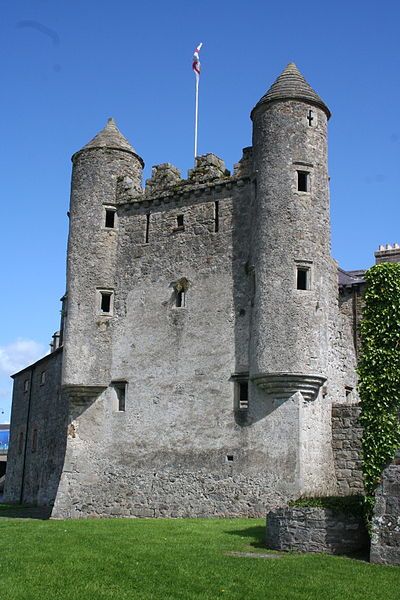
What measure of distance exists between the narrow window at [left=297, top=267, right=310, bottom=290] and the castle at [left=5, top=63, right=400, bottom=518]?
0.10 m

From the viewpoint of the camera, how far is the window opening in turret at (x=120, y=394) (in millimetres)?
29500

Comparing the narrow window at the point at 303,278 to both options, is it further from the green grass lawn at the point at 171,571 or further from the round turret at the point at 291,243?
the green grass lawn at the point at 171,571

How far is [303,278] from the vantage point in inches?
1040

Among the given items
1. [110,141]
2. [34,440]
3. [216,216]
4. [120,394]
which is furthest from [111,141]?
[34,440]

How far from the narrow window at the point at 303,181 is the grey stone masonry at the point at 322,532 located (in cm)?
1275

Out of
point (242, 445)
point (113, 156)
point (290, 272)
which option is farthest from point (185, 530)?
point (113, 156)

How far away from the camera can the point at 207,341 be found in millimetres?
27953

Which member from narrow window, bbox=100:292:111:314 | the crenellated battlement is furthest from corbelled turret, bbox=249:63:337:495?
narrow window, bbox=100:292:111:314

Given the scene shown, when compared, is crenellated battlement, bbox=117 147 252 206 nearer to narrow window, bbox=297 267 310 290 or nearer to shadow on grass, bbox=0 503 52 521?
narrow window, bbox=297 267 310 290

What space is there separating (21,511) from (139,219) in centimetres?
1421

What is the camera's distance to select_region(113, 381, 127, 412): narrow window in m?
29.5

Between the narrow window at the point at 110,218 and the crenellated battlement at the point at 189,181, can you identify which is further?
the narrow window at the point at 110,218

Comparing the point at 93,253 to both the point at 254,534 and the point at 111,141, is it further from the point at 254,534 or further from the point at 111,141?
the point at 254,534

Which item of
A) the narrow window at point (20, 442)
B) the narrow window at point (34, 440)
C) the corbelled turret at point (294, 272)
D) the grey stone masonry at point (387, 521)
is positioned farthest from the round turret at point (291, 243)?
the narrow window at point (20, 442)
